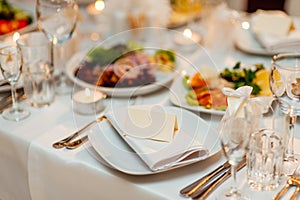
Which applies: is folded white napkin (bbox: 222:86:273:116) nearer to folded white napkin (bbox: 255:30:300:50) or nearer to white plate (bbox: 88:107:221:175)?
white plate (bbox: 88:107:221:175)

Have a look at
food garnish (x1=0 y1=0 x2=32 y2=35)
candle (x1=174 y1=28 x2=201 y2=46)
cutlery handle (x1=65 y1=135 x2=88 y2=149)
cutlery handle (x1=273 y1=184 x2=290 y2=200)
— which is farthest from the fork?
food garnish (x1=0 y1=0 x2=32 y2=35)

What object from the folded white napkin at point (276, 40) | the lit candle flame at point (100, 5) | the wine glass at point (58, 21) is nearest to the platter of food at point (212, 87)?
the folded white napkin at point (276, 40)

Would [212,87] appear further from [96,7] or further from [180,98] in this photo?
[96,7]

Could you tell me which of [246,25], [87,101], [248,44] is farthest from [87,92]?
[246,25]

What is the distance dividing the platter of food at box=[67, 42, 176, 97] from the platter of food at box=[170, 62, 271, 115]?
0.26 feet

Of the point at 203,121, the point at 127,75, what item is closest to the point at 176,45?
the point at 127,75

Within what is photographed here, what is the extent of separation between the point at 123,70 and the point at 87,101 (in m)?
0.17

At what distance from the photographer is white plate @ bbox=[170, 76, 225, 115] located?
45.4 inches

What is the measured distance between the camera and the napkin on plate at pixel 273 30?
1.54 meters

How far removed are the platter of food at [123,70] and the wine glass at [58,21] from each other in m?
0.07

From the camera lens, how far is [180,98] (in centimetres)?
122

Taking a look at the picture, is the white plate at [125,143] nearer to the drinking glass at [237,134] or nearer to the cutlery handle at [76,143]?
the cutlery handle at [76,143]

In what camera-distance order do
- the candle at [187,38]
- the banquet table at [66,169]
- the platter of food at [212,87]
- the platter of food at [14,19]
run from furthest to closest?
1. the platter of food at [14,19]
2. the candle at [187,38]
3. the platter of food at [212,87]
4. the banquet table at [66,169]

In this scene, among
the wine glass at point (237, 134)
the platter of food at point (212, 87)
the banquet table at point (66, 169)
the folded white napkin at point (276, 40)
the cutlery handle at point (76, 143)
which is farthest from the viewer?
the folded white napkin at point (276, 40)
